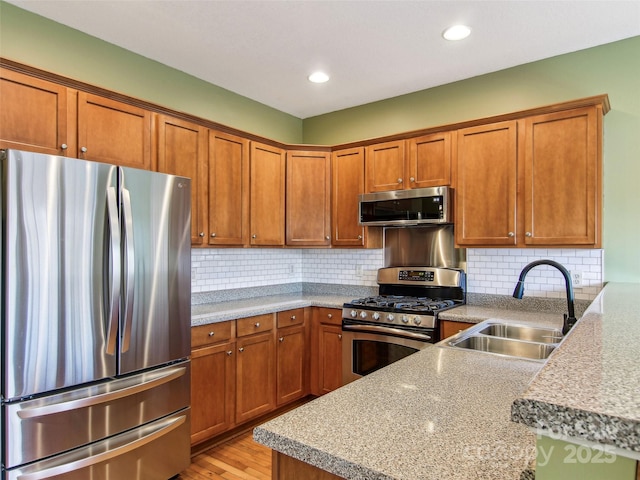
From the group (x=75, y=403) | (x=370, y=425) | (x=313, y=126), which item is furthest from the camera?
(x=313, y=126)

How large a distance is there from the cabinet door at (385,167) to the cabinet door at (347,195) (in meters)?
0.08

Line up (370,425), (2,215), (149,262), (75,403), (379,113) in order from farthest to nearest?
(379,113) < (149,262) < (75,403) < (2,215) < (370,425)

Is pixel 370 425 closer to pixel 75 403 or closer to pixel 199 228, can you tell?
pixel 75 403

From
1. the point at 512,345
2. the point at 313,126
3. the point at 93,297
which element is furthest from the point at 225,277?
the point at 512,345

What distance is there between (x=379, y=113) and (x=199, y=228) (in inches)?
81.4

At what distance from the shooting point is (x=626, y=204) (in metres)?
2.74

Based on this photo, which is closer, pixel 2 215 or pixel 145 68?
pixel 2 215

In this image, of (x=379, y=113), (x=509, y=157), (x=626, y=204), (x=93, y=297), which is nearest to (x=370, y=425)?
(x=93, y=297)

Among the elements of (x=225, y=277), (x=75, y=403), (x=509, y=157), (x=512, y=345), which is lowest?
(x=75, y=403)

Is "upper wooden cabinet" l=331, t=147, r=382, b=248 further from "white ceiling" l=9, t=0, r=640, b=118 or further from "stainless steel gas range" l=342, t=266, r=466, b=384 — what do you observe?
"white ceiling" l=9, t=0, r=640, b=118

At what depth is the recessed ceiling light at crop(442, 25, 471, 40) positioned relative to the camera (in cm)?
255

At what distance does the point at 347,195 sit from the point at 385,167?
45 cm

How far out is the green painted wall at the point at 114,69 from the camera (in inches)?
93.0

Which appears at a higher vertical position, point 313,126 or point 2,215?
point 313,126
